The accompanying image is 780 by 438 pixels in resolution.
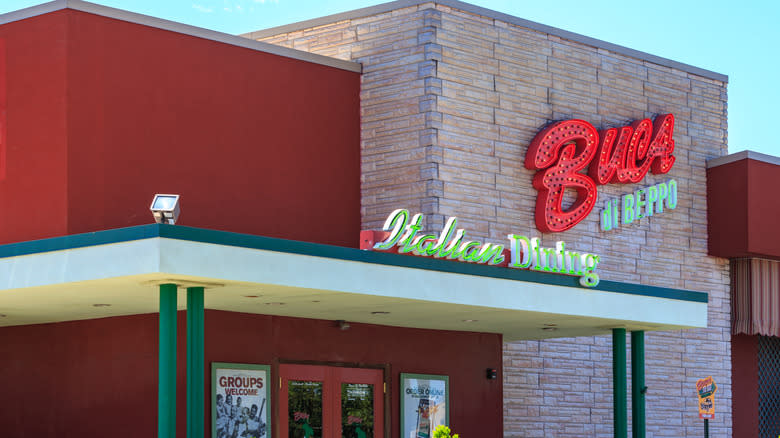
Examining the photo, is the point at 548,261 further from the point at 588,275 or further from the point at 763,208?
the point at 763,208

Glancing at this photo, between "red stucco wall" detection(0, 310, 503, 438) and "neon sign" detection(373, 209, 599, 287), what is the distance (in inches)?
116

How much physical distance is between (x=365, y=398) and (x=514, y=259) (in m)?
3.96

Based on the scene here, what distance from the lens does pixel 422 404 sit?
811 inches

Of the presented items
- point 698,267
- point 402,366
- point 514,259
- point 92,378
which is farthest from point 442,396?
point 698,267

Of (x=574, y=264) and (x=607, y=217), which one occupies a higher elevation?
(x=607, y=217)

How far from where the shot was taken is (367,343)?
19.9 meters

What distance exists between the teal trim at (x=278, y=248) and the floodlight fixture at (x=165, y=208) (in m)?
0.59

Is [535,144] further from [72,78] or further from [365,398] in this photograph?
[72,78]

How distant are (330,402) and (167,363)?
5.79m

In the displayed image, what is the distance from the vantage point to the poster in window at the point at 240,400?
1766 cm

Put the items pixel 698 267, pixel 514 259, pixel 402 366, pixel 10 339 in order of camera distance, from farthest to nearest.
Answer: pixel 698 267
pixel 402 366
pixel 10 339
pixel 514 259

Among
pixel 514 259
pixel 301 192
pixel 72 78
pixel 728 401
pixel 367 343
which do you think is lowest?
pixel 728 401

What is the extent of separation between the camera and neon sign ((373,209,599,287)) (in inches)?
648

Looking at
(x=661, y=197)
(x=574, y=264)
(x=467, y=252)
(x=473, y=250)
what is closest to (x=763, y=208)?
(x=661, y=197)
